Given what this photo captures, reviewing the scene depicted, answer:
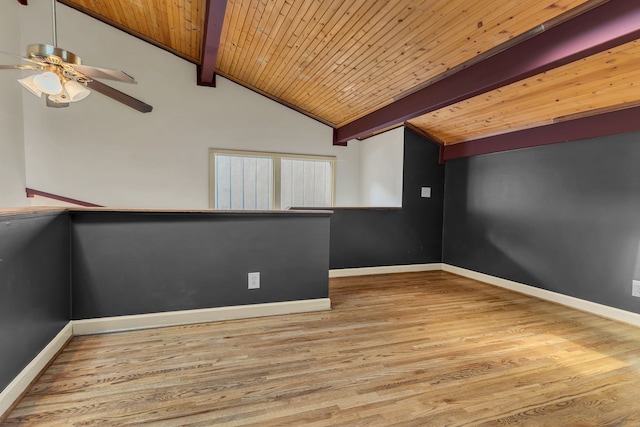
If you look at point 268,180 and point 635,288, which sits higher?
point 268,180

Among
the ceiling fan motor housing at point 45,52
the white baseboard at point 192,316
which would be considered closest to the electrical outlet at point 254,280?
the white baseboard at point 192,316

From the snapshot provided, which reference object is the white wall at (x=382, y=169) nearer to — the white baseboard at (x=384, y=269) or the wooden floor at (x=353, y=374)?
the white baseboard at (x=384, y=269)

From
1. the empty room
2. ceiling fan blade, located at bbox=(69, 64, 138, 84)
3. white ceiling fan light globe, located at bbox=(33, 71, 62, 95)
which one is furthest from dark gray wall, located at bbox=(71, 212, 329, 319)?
ceiling fan blade, located at bbox=(69, 64, 138, 84)

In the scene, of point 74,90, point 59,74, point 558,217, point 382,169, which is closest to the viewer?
point 59,74

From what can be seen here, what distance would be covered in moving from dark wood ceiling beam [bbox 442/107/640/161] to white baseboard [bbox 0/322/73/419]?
4.80m

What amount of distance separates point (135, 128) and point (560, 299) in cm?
592

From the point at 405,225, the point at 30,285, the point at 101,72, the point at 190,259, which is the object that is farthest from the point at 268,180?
the point at 30,285

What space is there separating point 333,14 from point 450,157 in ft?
9.46

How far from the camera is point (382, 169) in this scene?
5305mm

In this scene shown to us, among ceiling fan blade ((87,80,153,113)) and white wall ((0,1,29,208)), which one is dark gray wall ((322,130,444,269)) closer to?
ceiling fan blade ((87,80,153,113))

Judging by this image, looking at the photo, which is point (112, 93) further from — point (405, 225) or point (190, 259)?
point (405, 225)

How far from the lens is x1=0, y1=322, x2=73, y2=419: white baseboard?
5.10 ft

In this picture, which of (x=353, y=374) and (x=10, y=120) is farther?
(x=10, y=120)

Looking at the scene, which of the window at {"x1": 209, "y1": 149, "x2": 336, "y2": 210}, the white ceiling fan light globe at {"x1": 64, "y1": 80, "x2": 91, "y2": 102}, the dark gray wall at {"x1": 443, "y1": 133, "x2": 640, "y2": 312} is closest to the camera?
the white ceiling fan light globe at {"x1": 64, "y1": 80, "x2": 91, "y2": 102}
